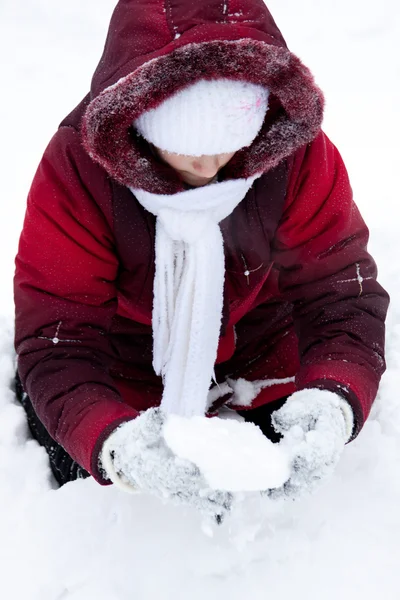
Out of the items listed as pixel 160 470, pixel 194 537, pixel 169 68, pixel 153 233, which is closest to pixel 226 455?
pixel 160 470

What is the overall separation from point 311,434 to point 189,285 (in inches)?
16.6

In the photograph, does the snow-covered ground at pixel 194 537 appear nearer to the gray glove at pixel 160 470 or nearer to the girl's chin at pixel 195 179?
the gray glove at pixel 160 470

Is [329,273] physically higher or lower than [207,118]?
lower

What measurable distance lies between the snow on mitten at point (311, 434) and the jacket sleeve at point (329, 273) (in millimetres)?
86

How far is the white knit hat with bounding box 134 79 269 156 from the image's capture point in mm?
1072

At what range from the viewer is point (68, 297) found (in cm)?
138

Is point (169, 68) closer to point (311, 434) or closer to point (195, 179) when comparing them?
point (195, 179)

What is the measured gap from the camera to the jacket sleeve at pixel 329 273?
1385mm

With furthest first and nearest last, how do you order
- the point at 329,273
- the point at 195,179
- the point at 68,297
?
the point at 329,273 < the point at 68,297 < the point at 195,179

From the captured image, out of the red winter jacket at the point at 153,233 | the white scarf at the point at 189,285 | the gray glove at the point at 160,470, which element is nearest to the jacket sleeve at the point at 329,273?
the red winter jacket at the point at 153,233

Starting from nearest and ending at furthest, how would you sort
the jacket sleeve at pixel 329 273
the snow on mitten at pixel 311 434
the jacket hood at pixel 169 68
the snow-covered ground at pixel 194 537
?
the jacket hood at pixel 169 68
the snow on mitten at pixel 311 434
the snow-covered ground at pixel 194 537
the jacket sleeve at pixel 329 273

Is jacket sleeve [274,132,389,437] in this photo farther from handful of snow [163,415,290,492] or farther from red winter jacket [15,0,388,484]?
handful of snow [163,415,290,492]

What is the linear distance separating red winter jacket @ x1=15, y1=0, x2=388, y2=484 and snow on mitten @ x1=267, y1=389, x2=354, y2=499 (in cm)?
5

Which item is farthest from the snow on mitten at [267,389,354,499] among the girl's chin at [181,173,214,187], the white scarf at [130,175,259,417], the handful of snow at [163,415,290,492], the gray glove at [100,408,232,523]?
the girl's chin at [181,173,214,187]
